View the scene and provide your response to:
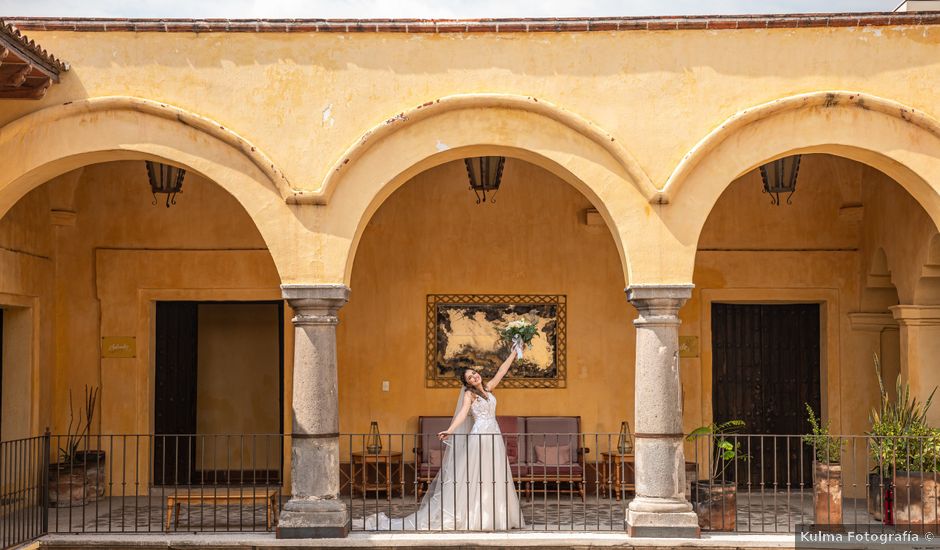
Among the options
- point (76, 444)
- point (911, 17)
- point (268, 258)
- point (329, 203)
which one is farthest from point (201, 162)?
point (911, 17)

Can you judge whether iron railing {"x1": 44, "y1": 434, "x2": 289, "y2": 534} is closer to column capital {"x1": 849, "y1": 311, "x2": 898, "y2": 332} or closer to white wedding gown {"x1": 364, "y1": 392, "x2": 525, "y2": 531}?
white wedding gown {"x1": 364, "y1": 392, "x2": 525, "y2": 531}

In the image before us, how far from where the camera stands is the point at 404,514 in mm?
10531

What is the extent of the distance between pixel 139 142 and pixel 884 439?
7061 millimetres

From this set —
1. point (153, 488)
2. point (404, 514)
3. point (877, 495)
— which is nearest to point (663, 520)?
point (877, 495)

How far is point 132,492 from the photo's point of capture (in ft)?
40.0

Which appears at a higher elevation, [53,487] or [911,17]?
[911,17]

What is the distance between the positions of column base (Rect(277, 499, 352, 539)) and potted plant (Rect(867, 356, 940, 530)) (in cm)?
462

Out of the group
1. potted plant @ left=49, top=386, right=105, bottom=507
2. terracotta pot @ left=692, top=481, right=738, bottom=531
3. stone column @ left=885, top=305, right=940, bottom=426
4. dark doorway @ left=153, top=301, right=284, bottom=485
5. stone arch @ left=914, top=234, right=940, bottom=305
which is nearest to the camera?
terracotta pot @ left=692, top=481, right=738, bottom=531

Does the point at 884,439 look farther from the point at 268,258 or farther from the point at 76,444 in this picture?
the point at 76,444

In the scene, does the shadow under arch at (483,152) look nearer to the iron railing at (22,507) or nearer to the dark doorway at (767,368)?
the iron railing at (22,507)

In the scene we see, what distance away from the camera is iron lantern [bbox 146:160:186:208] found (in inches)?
451

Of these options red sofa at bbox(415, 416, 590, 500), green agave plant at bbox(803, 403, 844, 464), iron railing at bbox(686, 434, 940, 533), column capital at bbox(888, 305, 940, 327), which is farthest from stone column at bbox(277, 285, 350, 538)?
column capital at bbox(888, 305, 940, 327)

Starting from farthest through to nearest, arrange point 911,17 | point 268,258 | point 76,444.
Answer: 1. point 268,258
2. point 76,444
3. point 911,17

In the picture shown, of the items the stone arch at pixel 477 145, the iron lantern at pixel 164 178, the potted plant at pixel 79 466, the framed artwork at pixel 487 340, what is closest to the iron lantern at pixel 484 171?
the framed artwork at pixel 487 340
